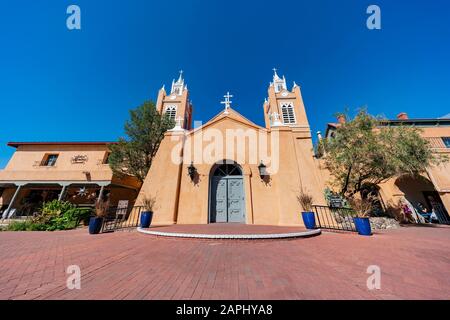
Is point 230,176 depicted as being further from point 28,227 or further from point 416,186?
point 416,186

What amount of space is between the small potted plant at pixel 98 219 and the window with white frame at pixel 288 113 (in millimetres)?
20207

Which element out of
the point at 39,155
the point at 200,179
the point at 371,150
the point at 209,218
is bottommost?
the point at 209,218

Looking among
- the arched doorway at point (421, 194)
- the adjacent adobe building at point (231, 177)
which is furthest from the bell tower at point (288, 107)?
the arched doorway at point (421, 194)

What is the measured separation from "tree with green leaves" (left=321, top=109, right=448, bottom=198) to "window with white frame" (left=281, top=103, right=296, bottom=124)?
32.4 feet

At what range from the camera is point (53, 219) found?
28.1ft

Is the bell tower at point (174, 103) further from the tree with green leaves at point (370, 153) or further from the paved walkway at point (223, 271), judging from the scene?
the paved walkway at point (223, 271)

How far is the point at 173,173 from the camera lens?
892cm

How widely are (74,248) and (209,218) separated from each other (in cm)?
532

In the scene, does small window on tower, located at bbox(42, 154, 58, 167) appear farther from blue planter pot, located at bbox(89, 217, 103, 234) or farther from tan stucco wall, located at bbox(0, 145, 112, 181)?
blue planter pot, located at bbox(89, 217, 103, 234)

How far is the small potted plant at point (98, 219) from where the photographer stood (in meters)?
6.45

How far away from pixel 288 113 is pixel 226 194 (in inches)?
662

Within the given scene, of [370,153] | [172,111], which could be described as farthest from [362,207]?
[172,111]
